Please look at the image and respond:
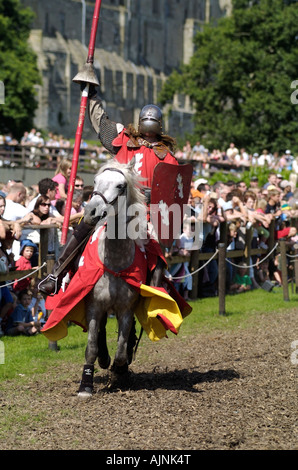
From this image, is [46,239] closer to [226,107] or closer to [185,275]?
[185,275]

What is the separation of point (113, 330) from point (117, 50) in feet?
317

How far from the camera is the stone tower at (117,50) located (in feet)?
316

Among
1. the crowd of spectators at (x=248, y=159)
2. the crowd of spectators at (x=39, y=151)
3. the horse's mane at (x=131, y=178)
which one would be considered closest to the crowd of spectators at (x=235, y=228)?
the horse's mane at (x=131, y=178)

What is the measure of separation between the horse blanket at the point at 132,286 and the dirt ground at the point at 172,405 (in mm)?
616

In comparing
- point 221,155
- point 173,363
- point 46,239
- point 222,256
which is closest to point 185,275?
point 222,256

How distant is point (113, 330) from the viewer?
1357 centimetres

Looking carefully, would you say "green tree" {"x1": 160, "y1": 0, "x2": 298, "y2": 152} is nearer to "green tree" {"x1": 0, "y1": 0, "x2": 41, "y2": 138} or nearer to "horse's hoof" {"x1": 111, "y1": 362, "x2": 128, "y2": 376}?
"green tree" {"x1": 0, "y1": 0, "x2": 41, "y2": 138}

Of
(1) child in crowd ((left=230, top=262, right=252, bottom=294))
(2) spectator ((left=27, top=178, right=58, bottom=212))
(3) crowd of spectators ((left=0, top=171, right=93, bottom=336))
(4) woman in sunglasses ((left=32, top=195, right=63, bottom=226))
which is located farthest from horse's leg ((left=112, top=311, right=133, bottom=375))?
(1) child in crowd ((left=230, top=262, right=252, bottom=294))

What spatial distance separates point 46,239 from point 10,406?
16.1 feet

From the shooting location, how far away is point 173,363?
11242 mm

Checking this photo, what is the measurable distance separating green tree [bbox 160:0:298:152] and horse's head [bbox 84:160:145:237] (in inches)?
1756

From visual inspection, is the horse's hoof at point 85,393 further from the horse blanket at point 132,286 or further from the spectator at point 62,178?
the spectator at point 62,178

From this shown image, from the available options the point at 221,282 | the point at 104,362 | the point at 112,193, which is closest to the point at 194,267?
the point at 221,282

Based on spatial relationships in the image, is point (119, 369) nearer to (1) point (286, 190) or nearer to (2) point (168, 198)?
(2) point (168, 198)
